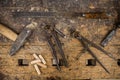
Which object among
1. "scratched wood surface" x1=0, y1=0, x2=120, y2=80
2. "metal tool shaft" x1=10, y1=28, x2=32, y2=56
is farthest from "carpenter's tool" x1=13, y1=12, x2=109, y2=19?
"metal tool shaft" x1=10, y1=28, x2=32, y2=56

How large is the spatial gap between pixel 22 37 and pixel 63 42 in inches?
15.6

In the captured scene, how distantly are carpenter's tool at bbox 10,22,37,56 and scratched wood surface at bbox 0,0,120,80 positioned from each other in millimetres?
40

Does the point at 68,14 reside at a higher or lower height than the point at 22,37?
higher

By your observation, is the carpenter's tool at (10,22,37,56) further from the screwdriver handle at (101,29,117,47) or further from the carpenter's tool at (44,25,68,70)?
the screwdriver handle at (101,29,117,47)

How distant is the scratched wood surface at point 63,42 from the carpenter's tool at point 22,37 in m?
0.04

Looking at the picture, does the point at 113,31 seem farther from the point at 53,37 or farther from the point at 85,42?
the point at 53,37

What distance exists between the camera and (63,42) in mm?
2193

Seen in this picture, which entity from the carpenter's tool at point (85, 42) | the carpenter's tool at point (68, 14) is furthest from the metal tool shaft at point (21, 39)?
the carpenter's tool at point (85, 42)

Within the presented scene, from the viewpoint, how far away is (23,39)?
2.13 metres

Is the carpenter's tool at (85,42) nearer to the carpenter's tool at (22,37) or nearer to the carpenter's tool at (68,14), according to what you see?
the carpenter's tool at (68,14)

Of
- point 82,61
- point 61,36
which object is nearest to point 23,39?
point 61,36

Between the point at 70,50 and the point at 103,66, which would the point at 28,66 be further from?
the point at 103,66

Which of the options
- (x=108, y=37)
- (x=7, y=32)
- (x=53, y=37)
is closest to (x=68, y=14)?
(x=53, y=37)

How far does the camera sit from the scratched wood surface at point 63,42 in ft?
7.09
